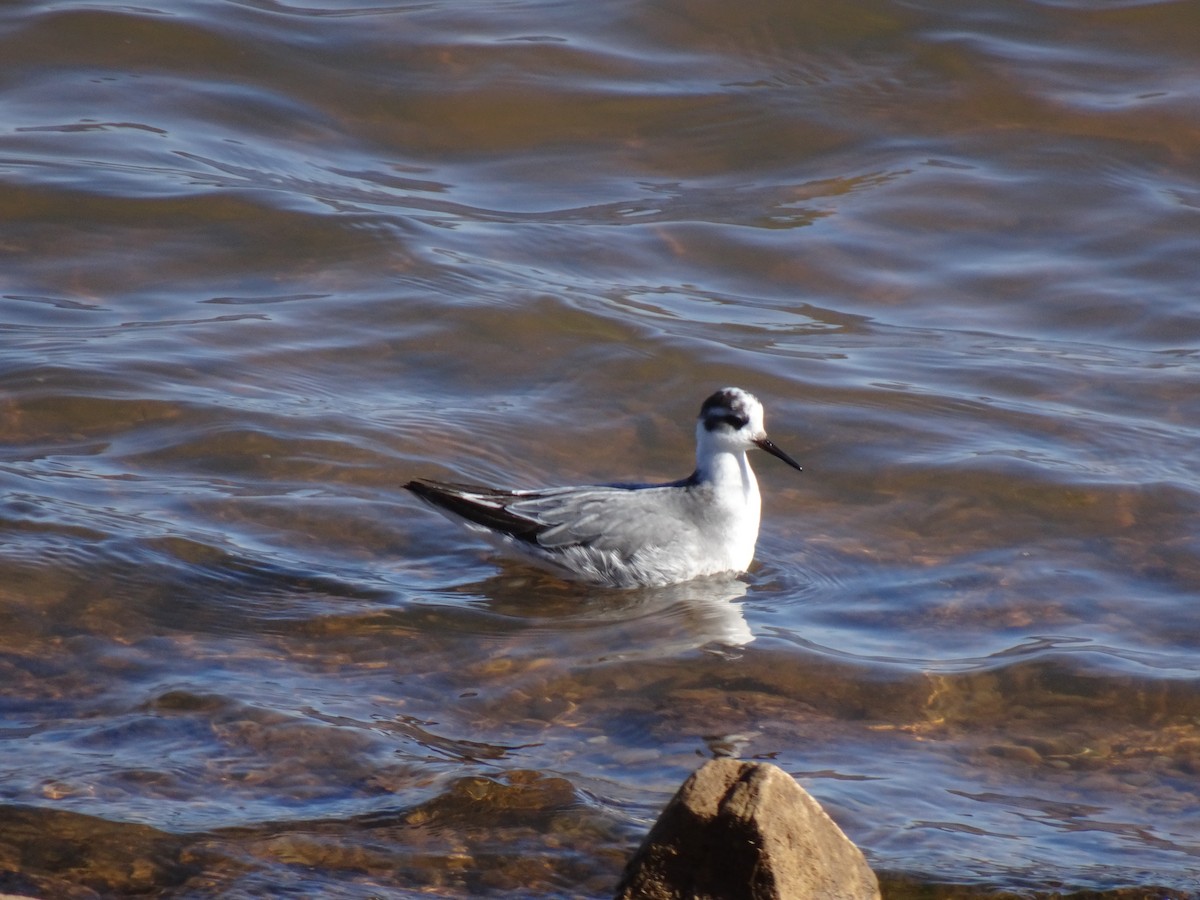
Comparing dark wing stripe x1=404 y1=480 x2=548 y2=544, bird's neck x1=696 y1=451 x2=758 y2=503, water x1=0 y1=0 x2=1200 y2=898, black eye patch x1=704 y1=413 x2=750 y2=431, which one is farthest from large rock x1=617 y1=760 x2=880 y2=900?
black eye patch x1=704 y1=413 x2=750 y2=431

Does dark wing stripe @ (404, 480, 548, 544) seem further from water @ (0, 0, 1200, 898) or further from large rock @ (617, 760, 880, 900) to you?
large rock @ (617, 760, 880, 900)

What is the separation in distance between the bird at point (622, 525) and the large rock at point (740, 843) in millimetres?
3588

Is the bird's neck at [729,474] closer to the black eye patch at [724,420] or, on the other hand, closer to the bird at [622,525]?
the bird at [622,525]

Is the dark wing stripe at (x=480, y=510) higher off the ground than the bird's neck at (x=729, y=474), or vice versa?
the bird's neck at (x=729, y=474)

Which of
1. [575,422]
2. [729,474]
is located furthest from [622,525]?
[575,422]

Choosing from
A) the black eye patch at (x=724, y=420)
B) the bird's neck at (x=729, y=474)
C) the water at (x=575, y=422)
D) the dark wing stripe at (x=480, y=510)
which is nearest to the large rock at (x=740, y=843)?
the water at (x=575, y=422)

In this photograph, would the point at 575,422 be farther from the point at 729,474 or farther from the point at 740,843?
the point at 740,843

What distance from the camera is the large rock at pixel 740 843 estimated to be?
4047mm

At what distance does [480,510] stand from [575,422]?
1.69 meters

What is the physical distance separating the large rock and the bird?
359 centimetres

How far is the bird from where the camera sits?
7.72 metres

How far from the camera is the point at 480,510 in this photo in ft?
25.2

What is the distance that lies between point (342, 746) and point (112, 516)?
248cm

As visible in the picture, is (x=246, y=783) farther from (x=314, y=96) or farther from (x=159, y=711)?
(x=314, y=96)
